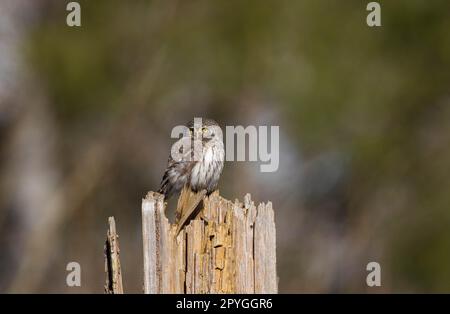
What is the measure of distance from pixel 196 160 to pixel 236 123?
593cm

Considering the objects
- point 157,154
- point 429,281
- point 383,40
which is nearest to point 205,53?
point 157,154

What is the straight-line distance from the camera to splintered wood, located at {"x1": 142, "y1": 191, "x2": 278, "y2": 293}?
6.05 meters

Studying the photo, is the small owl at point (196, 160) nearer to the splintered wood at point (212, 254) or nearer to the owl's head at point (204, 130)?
the owl's head at point (204, 130)

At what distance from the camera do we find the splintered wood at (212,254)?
605 centimetres

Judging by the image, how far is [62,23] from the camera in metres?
15.7

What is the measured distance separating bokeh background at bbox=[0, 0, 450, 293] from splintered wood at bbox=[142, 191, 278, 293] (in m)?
8.56

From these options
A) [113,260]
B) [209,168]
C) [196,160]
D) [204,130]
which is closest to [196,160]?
[196,160]

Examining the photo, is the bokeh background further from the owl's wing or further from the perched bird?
the owl's wing

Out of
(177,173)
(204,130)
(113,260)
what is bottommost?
(113,260)

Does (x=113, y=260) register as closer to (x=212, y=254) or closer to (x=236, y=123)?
(x=212, y=254)

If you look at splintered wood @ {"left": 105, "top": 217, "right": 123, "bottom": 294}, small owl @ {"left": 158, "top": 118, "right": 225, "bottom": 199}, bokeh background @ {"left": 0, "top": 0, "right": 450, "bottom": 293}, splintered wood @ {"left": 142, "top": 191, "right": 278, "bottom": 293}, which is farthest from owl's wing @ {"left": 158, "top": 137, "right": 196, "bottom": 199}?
bokeh background @ {"left": 0, "top": 0, "right": 450, "bottom": 293}

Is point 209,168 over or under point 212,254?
over

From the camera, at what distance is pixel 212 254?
6.11 meters

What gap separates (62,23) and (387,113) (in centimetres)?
571
